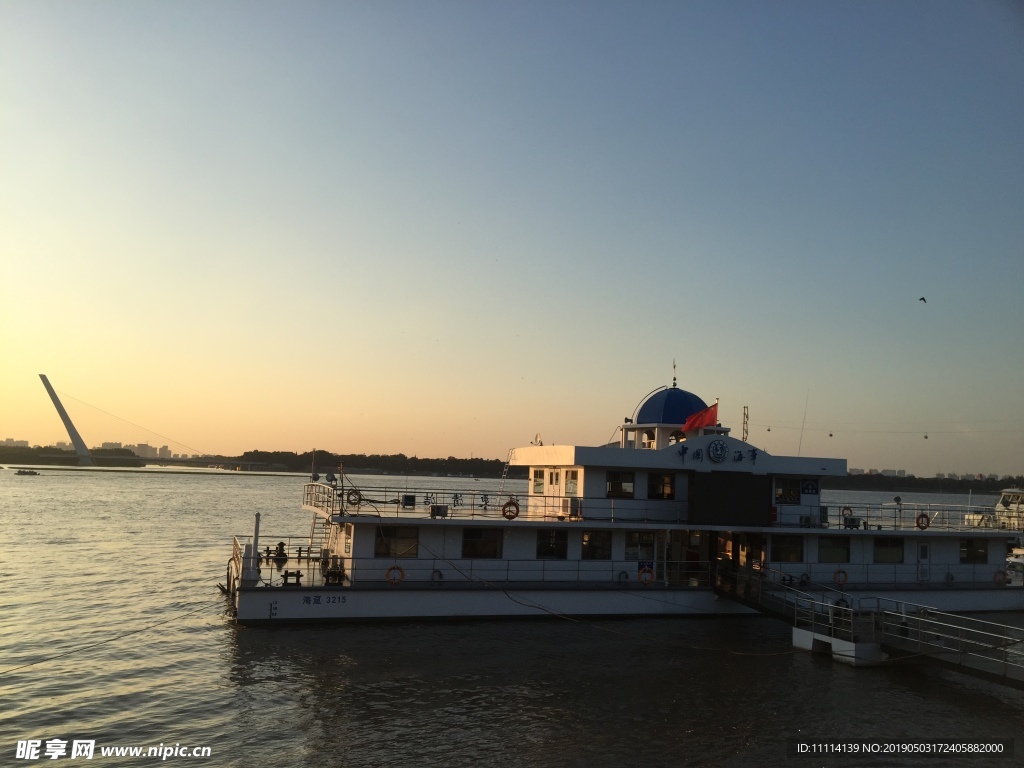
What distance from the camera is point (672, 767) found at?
51.1 ft

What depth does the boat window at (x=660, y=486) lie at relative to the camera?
30266 mm

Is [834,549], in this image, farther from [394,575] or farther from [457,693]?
[457,693]

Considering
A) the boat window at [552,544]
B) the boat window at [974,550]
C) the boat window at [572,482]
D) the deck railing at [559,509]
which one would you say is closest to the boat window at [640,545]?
the deck railing at [559,509]

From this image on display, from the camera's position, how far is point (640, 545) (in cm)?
2895

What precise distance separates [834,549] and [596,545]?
9975 millimetres

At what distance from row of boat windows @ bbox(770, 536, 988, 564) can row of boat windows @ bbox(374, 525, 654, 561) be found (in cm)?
530

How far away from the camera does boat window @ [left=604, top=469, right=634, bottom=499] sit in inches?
1174

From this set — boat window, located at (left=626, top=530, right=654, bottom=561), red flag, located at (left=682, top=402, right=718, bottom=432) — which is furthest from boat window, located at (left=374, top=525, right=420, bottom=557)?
red flag, located at (left=682, top=402, right=718, bottom=432)

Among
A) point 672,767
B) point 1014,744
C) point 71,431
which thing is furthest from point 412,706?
point 71,431

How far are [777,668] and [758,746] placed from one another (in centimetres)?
Result: 638

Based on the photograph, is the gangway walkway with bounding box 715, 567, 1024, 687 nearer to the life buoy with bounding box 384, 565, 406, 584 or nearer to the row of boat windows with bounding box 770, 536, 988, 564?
the row of boat windows with bounding box 770, 536, 988, 564

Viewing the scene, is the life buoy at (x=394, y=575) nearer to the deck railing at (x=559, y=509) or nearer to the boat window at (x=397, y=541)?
the boat window at (x=397, y=541)

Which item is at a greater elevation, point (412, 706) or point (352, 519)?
point (352, 519)

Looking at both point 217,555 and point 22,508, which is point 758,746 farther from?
point 22,508
